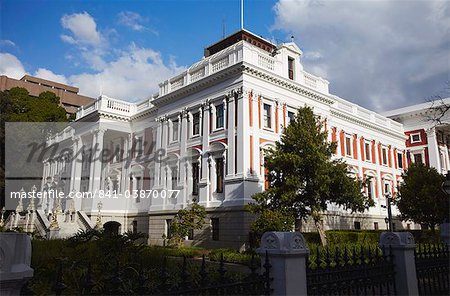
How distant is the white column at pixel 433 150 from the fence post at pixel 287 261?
129 ft

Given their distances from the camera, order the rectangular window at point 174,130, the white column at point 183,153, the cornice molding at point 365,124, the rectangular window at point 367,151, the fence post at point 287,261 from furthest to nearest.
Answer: the rectangular window at point 367,151, the cornice molding at point 365,124, the rectangular window at point 174,130, the white column at point 183,153, the fence post at point 287,261

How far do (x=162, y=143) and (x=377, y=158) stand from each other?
2095 cm

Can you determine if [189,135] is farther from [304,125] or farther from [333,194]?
[333,194]

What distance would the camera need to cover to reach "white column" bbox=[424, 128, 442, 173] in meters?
38.8

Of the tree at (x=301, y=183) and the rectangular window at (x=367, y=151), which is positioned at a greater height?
the rectangular window at (x=367, y=151)

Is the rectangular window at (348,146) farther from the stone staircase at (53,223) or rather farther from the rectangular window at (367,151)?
the stone staircase at (53,223)

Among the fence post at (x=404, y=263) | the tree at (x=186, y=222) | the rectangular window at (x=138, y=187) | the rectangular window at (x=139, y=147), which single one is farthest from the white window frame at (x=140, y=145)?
the fence post at (x=404, y=263)

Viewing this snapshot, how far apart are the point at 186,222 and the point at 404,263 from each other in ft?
56.8

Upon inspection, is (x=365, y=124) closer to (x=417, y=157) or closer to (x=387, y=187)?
(x=387, y=187)

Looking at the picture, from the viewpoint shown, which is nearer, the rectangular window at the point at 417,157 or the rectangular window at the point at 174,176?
the rectangular window at the point at 174,176

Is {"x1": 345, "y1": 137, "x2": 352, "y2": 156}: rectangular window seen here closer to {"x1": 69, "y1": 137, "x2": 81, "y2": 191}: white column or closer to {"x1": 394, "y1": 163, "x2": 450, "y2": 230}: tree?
{"x1": 394, "y1": 163, "x2": 450, "y2": 230}: tree

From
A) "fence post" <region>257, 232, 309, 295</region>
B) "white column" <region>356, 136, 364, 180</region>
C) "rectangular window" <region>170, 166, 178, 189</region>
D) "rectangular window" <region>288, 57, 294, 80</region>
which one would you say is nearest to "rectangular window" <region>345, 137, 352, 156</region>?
"white column" <region>356, 136, 364, 180</region>

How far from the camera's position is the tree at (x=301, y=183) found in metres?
18.5

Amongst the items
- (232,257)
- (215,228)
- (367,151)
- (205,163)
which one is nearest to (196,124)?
(205,163)
